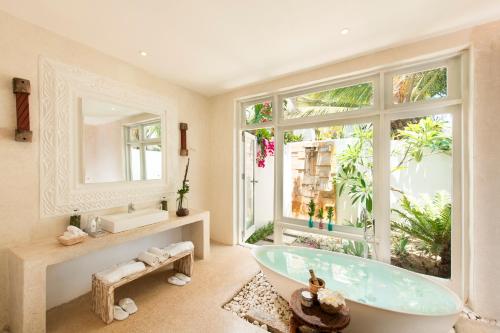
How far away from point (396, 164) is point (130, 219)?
2976mm

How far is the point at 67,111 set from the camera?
2.00 m

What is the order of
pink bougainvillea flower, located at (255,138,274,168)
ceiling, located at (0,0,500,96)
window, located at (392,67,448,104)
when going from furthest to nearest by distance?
1. pink bougainvillea flower, located at (255,138,274,168)
2. window, located at (392,67,448,104)
3. ceiling, located at (0,0,500,96)

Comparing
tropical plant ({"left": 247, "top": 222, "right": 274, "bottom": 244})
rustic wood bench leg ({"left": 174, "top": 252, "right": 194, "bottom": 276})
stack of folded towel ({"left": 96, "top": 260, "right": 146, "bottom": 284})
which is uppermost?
stack of folded towel ({"left": 96, "top": 260, "right": 146, "bottom": 284})

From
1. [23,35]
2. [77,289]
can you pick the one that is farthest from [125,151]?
[77,289]

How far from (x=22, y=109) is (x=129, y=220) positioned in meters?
1.30

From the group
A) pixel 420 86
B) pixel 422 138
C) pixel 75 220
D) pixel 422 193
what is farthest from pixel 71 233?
pixel 420 86

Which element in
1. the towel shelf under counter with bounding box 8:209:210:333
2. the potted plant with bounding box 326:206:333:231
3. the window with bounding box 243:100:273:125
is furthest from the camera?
the window with bounding box 243:100:273:125

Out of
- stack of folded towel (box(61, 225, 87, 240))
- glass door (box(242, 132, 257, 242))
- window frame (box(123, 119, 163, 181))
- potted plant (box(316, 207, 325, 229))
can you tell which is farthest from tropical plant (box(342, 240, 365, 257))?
stack of folded towel (box(61, 225, 87, 240))

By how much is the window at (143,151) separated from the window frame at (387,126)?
162 centimetres

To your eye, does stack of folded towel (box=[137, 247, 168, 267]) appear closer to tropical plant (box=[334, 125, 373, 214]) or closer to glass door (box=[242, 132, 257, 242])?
glass door (box=[242, 132, 257, 242])

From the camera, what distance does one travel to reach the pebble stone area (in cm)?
180

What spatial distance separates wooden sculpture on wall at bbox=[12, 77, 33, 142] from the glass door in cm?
252

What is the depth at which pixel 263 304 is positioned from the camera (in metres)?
1.99

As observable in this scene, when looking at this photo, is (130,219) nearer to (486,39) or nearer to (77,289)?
(77,289)
